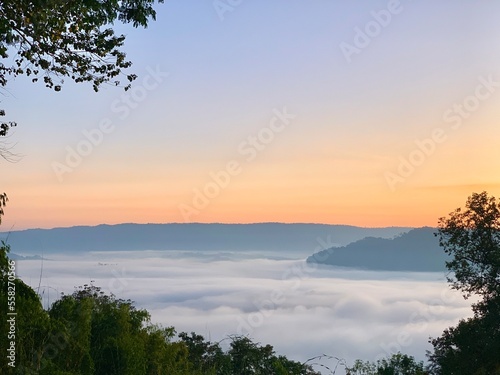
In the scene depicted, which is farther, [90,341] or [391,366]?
[391,366]

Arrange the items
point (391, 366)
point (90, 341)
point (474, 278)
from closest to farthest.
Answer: point (90, 341)
point (474, 278)
point (391, 366)

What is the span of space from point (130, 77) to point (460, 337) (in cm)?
1574

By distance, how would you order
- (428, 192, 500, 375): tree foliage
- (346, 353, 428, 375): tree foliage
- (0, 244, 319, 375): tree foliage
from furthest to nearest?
(428, 192, 500, 375): tree foliage < (346, 353, 428, 375): tree foliage < (0, 244, 319, 375): tree foliage

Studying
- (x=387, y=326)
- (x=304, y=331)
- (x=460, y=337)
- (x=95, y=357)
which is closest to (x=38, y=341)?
(x=95, y=357)

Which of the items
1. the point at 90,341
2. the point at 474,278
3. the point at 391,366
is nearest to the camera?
the point at 90,341

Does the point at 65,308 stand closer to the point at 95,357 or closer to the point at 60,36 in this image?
the point at 95,357

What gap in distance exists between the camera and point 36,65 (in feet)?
34.1

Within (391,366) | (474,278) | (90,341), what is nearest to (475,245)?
(474,278)

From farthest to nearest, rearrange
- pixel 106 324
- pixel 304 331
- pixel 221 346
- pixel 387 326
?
1. pixel 387 326
2. pixel 304 331
3. pixel 221 346
4. pixel 106 324

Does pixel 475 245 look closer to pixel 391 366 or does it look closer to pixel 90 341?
pixel 391 366

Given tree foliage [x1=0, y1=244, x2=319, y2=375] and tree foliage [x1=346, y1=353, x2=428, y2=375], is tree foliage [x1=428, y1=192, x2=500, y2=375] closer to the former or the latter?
tree foliage [x1=346, y1=353, x2=428, y2=375]

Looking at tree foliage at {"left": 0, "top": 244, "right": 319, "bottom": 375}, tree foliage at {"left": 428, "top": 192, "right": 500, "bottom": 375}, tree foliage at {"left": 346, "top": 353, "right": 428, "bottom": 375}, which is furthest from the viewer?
tree foliage at {"left": 428, "top": 192, "right": 500, "bottom": 375}

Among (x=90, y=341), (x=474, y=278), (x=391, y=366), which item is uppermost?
(x=474, y=278)

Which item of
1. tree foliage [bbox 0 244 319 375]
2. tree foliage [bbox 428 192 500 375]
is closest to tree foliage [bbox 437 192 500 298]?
tree foliage [bbox 428 192 500 375]
